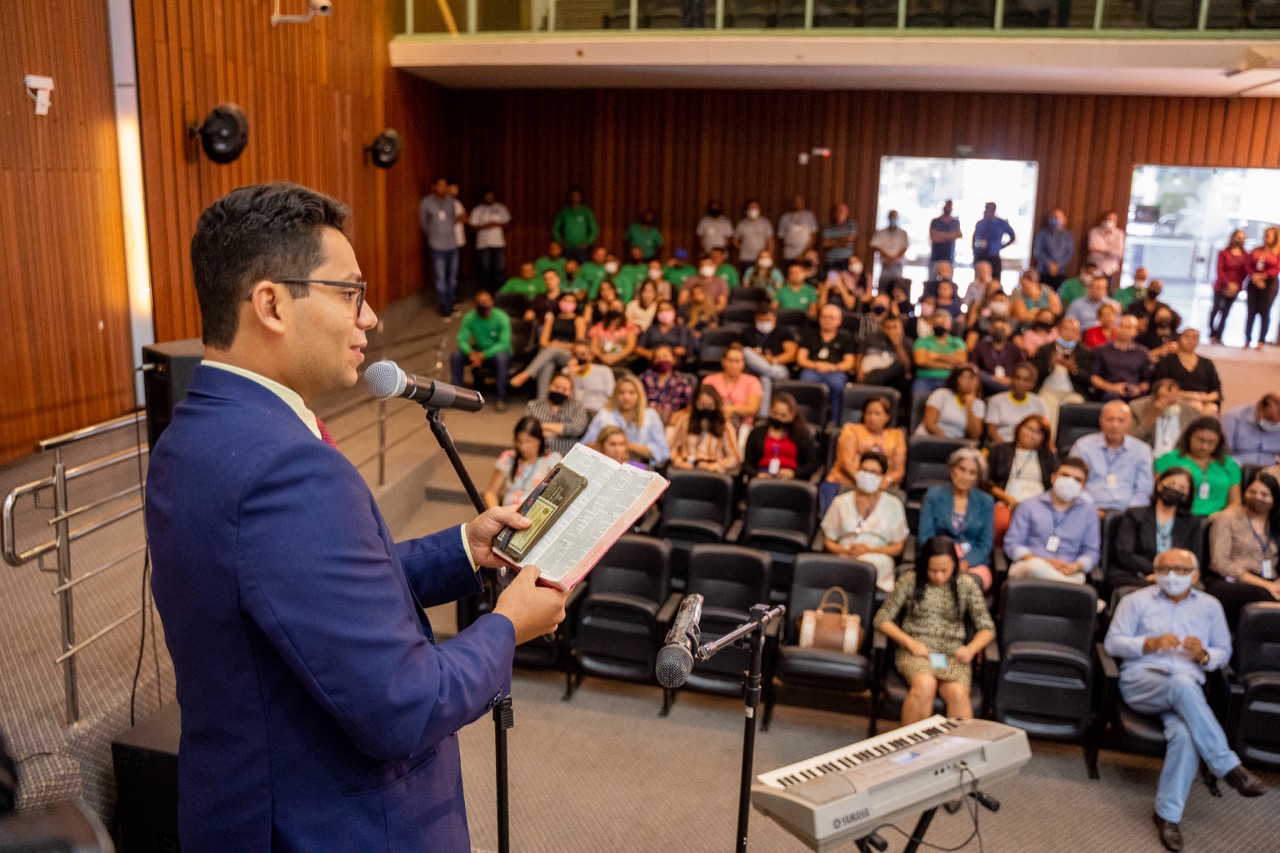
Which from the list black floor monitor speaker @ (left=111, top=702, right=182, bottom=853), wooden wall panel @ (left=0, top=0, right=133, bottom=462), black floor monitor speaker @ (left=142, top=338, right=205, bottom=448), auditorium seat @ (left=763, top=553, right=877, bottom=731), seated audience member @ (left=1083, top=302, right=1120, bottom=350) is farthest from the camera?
seated audience member @ (left=1083, top=302, right=1120, bottom=350)

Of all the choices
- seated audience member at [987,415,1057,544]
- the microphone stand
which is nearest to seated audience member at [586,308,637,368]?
seated audience member at [987,415,1057,544]

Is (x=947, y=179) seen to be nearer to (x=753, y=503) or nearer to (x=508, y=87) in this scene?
(x=508, y=87)

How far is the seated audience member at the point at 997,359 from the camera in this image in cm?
818

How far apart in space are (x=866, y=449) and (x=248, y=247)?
215 inches

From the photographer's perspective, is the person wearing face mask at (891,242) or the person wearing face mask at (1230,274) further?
the person wearing face mask at (891,242)

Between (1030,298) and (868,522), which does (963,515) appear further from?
(1030,298)

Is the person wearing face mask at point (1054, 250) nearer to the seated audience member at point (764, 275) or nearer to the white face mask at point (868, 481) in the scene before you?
the seated audience member at point (764, 275)

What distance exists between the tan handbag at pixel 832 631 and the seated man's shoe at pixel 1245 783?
1667 millimetres

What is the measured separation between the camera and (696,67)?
10875 mm

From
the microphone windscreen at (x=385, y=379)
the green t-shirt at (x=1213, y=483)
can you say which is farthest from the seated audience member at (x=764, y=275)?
the microphone windscreen at (x=385, y=379)

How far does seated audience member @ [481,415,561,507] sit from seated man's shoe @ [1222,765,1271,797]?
3788 millimetres

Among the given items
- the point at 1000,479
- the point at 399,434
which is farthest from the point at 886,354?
the point at 399,434

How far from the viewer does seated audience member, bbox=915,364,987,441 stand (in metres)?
7.41

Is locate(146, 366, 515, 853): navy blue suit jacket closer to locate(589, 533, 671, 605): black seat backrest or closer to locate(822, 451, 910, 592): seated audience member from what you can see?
locate(589, 533, 671, 605): black seat backrest
